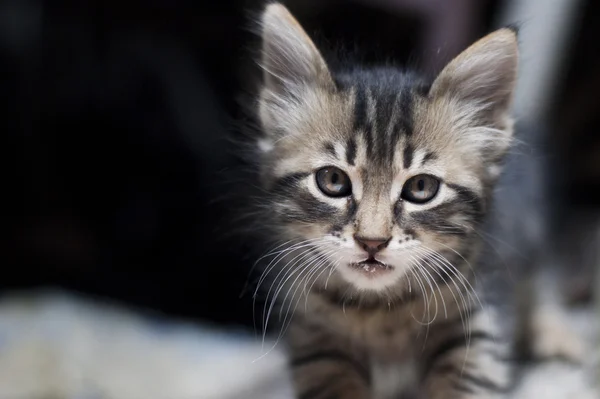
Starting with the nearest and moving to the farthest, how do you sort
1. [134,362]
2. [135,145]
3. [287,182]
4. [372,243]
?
[372,243]
[287,182]
[134,362]
[135,145]

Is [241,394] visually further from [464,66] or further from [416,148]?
[464,66]

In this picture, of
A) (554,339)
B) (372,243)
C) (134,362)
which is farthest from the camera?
(134,362)

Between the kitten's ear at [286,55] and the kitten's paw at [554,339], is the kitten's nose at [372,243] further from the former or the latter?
the kitten's paw at [554,339]

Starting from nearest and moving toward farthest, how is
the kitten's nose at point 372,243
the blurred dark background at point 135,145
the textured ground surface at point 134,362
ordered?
the kitten's nose at point 372,243, the textured ground surface at point 134,362, the blurred dark background at point 135,145

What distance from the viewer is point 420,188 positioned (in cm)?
101

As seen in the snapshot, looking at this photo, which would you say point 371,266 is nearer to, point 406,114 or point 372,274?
point 372,274

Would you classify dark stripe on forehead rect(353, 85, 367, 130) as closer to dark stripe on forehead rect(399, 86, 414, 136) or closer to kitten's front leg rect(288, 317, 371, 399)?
dark stripe on forehead rect(399, 86, 414, 136)

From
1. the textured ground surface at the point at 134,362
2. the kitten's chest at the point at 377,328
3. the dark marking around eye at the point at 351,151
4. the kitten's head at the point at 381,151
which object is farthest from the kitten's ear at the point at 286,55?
the textured ground surface at the point at 134,362

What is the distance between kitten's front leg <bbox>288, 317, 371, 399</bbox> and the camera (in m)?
1.13

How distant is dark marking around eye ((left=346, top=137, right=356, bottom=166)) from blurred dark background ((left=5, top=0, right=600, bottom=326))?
76cm

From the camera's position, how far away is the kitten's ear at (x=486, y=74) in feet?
3.18

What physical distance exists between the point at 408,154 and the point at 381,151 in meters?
0.04

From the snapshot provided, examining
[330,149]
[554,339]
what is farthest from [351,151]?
[554,339]

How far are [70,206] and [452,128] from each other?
1.60 meters
